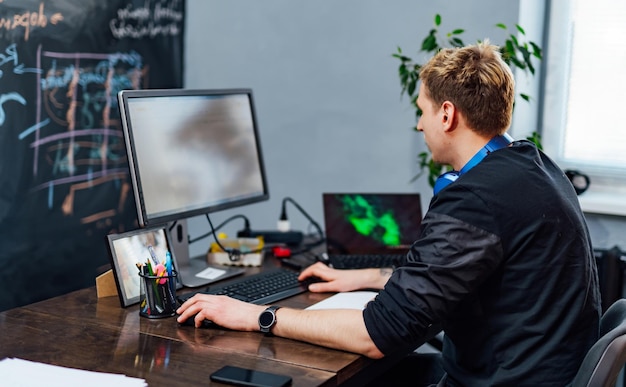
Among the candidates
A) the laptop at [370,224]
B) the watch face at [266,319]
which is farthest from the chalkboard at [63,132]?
the watch face at [266,319]

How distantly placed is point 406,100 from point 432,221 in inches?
56.2

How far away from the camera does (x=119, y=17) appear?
2.84 metres

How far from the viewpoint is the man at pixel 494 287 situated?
1.42 metres

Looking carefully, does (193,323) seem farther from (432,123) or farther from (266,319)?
(432,123)

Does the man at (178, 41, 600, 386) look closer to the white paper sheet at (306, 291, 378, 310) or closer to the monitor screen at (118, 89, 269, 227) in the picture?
the white paper sheet at (306, 291, 378, 310)

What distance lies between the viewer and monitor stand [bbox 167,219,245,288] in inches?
77.0

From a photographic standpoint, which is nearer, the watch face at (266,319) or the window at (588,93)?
the watch face at (266,319)

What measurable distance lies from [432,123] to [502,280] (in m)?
0.37

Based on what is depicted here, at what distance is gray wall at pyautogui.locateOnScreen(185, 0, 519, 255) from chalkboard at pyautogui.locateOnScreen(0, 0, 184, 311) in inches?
11.7

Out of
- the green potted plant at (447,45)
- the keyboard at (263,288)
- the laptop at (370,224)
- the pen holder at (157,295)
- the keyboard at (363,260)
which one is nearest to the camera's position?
the pen holder at (157,295)

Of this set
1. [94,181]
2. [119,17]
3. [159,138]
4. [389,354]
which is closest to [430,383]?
[389,354]

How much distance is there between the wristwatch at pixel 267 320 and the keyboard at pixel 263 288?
0.19 meters

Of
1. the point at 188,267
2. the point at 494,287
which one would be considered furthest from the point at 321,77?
the point at 494,287

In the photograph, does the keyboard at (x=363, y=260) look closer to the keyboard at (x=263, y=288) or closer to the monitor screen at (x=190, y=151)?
the keyboard at (x=263, y=288)
